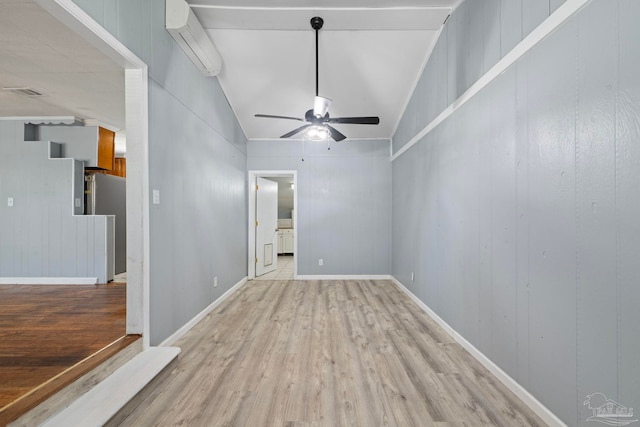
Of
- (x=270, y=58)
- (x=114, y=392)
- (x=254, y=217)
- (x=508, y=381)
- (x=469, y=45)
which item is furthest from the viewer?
(x=254, y=217)

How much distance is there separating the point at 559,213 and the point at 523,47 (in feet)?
3.58

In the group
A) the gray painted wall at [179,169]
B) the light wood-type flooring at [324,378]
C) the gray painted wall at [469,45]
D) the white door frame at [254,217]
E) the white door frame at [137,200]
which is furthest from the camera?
the white door frame at [254,217]

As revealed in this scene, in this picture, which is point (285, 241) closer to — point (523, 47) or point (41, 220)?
point (41, 220)

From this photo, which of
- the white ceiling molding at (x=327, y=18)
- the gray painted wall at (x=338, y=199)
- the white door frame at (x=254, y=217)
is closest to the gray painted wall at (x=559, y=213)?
the white ceiling molding at (x=327, y=18)

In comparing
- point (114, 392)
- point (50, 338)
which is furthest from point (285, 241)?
point (114, 392)

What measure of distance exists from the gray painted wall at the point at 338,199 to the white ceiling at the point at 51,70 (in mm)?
2334

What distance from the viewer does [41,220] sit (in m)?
3.73

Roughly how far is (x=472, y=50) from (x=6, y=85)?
5.07m

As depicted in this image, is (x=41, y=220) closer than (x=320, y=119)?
No

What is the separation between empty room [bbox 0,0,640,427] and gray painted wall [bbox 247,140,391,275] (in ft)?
1.45

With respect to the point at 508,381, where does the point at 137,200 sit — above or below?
above

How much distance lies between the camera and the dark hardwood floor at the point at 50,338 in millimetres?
1388

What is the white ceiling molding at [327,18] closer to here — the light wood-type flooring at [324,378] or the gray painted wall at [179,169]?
the gray painted wall at [179,169]

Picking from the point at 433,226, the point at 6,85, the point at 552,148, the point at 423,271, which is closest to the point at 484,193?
the point at 552,148
